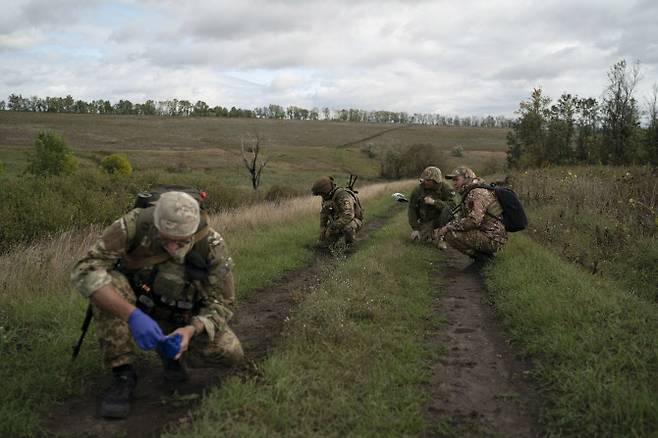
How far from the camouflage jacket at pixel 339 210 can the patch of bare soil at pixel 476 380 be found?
151 inches

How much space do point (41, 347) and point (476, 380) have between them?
4002mm

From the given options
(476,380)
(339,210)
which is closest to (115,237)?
(476,380)

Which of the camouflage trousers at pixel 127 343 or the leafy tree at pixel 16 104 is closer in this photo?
the camouflage trousers at pixel 127 343

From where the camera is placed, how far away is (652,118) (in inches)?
964

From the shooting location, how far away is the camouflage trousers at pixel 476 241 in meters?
8.22

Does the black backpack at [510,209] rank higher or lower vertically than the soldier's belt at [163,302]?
higher

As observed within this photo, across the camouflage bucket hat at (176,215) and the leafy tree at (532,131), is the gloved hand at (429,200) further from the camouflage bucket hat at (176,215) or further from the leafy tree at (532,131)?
the leafy tree at (532,131)

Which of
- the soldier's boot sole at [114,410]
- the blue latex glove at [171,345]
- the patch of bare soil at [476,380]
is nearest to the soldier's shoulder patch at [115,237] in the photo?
the blue latex glove at [171,345]

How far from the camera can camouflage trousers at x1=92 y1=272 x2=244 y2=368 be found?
3.68m

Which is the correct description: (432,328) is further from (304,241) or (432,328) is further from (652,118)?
(652,118)

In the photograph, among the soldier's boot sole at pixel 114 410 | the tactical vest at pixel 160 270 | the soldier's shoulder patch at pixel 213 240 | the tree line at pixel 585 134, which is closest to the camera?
the soldier's boot sole at pixel 114 410

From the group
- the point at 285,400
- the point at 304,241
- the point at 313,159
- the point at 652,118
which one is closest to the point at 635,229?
the point at 304,241

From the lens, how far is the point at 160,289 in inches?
150

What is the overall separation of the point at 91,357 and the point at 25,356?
592 mm
